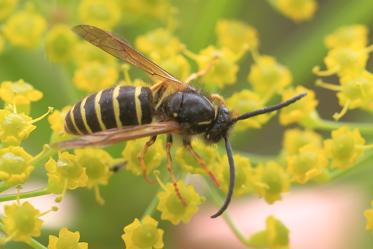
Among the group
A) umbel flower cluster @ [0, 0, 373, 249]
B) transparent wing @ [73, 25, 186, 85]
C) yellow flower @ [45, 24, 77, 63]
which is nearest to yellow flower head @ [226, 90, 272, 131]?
umbel flower cluster @ [0, 0, 373, 249]

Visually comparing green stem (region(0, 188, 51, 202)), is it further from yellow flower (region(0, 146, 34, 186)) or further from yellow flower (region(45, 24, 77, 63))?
yellow flower (region(45, 24, 77, 63))

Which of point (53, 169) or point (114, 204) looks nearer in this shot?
point (53, 169)

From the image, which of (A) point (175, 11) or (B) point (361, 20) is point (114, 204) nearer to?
(A) point (175, 11)

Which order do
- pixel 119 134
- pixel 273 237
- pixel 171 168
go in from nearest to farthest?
pixel 119 134 → pixel 171 168 → pixel 273 237

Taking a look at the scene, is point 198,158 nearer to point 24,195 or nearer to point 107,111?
point 107,111

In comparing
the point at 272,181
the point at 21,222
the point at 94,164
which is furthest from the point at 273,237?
the point at 21,222

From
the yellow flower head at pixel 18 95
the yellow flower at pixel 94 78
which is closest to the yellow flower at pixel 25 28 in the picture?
the yellow flower at pixel 94 78

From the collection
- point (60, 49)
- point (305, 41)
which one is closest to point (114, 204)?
point (60, 49)
